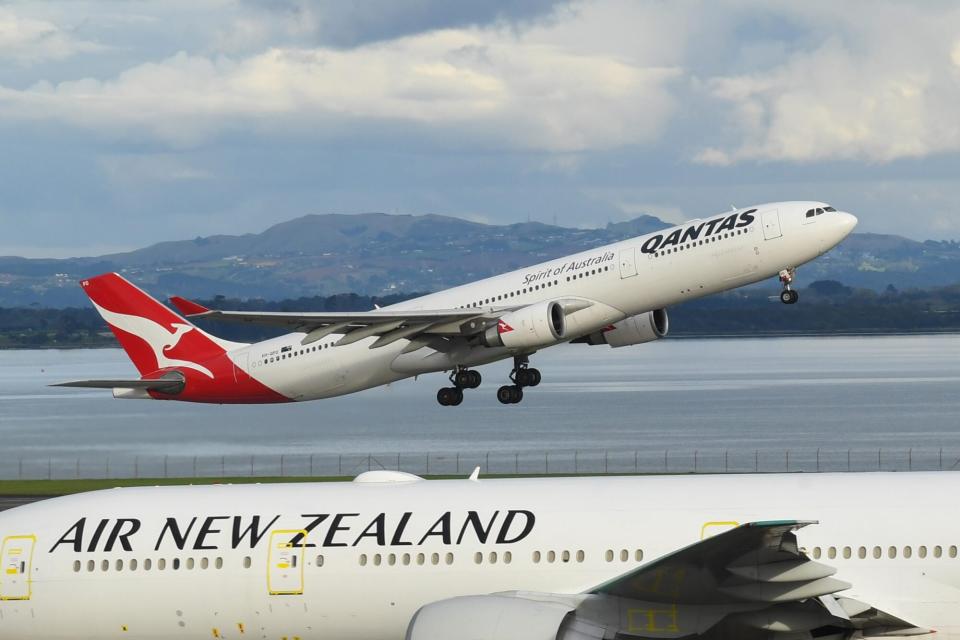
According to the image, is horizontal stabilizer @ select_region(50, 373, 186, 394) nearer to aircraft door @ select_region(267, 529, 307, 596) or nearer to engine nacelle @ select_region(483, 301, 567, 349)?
engine nacelle @ select_region(483, 301, 567, 349)

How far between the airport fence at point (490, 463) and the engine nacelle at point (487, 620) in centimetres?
8010

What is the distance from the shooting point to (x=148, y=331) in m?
70.0

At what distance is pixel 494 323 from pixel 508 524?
124 feet

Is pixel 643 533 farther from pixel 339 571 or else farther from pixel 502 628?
pixel 339 571

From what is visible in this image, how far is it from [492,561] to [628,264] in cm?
3627

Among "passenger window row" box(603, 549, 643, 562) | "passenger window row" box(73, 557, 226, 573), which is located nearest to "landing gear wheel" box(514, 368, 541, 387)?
"passenger window row" box(73, 557, 226, 573)

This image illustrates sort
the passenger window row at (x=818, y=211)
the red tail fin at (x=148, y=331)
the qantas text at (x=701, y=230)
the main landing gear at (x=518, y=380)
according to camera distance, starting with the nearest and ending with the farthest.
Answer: the qantas text at (x=701, y=230) → the passenger window row at (x=818, y=211) → the main landing gear at (x=518, y=380) → the red tail fin at (x=148, y=331)

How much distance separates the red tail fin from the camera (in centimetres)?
6919

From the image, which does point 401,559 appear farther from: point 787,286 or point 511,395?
point 511,395

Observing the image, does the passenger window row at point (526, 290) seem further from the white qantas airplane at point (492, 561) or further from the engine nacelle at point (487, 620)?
the engine nacelle at point (487, 620)

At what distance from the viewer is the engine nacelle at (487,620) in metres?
21.8

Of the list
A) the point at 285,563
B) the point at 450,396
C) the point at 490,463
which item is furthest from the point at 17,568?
the point at 490,463

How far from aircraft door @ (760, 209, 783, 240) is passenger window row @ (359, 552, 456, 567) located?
36310 mm

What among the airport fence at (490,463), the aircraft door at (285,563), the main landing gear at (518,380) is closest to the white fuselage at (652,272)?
the main landing gear at (518,380)
